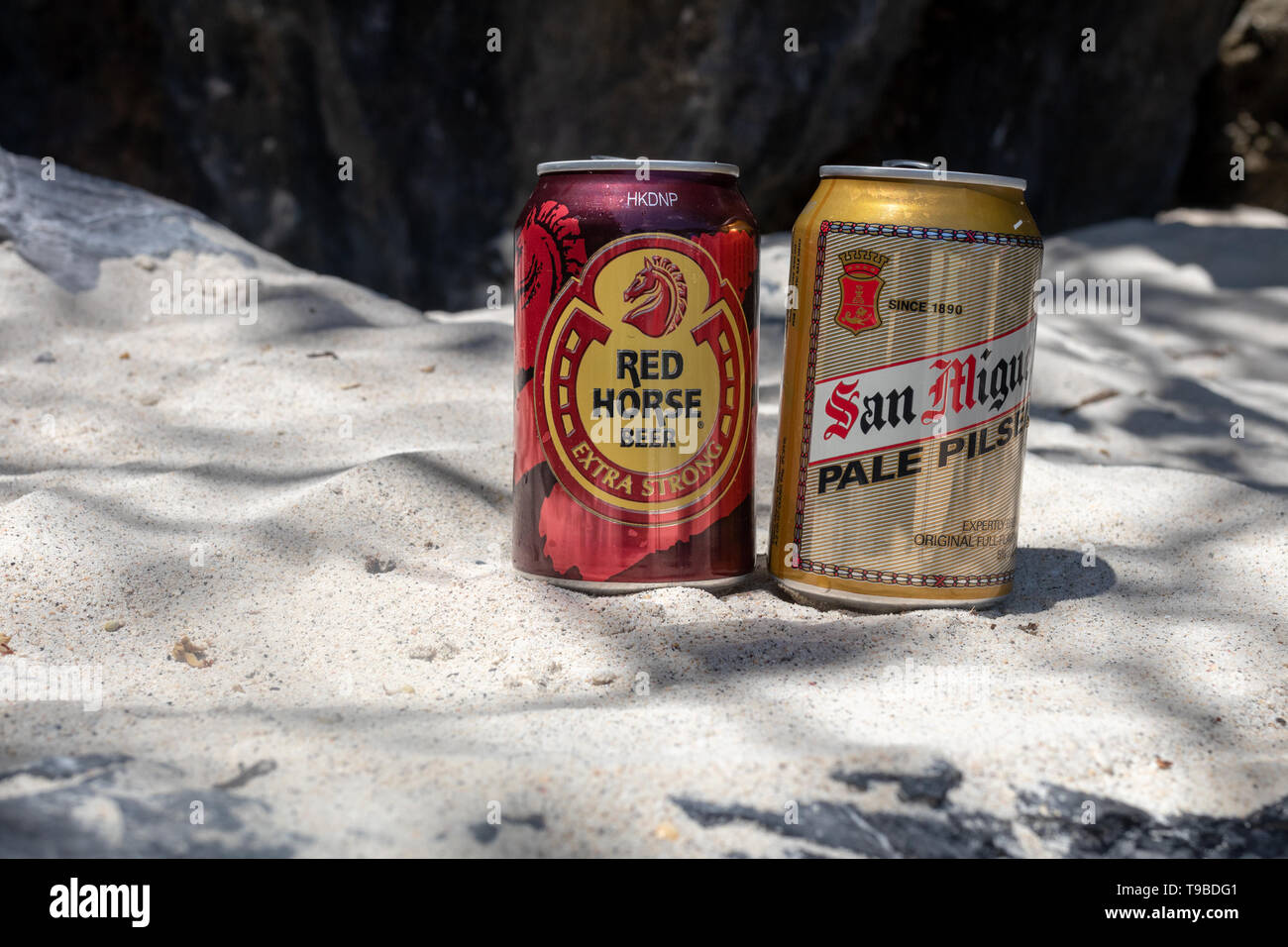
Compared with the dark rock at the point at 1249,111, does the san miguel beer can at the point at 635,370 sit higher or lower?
lower

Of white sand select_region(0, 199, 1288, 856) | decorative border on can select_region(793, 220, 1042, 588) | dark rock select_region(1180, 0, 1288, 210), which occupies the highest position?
dark rock select_region(1180, 0, 1288, 210)

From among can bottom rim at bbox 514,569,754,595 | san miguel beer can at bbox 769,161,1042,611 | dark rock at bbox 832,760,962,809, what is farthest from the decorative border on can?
dark rock at bbox 832,760,962,809

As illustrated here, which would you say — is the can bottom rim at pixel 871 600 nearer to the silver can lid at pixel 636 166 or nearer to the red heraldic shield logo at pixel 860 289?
the red heraldic shield logo at pixel 860 289

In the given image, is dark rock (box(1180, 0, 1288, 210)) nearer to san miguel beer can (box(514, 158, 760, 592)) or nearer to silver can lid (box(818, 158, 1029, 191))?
silver can lid (box(818, 158, 1029, 191))

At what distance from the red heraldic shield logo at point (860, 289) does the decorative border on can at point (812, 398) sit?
3cm

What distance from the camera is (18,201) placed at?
2.79m

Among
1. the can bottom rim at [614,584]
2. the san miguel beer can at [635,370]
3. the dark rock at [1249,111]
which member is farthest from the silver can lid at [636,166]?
the dark rock at [1249,111]

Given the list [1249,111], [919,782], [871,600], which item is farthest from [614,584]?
[1249,111]

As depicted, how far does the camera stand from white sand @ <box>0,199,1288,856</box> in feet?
3.53

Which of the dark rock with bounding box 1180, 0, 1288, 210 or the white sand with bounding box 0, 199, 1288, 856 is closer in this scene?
the white sand with bounding box 0, 199, 1288, 856

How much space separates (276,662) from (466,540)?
1.53ft

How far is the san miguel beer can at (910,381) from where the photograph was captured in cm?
145

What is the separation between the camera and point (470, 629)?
4.77ft

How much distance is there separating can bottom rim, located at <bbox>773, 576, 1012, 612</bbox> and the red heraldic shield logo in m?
0.34
